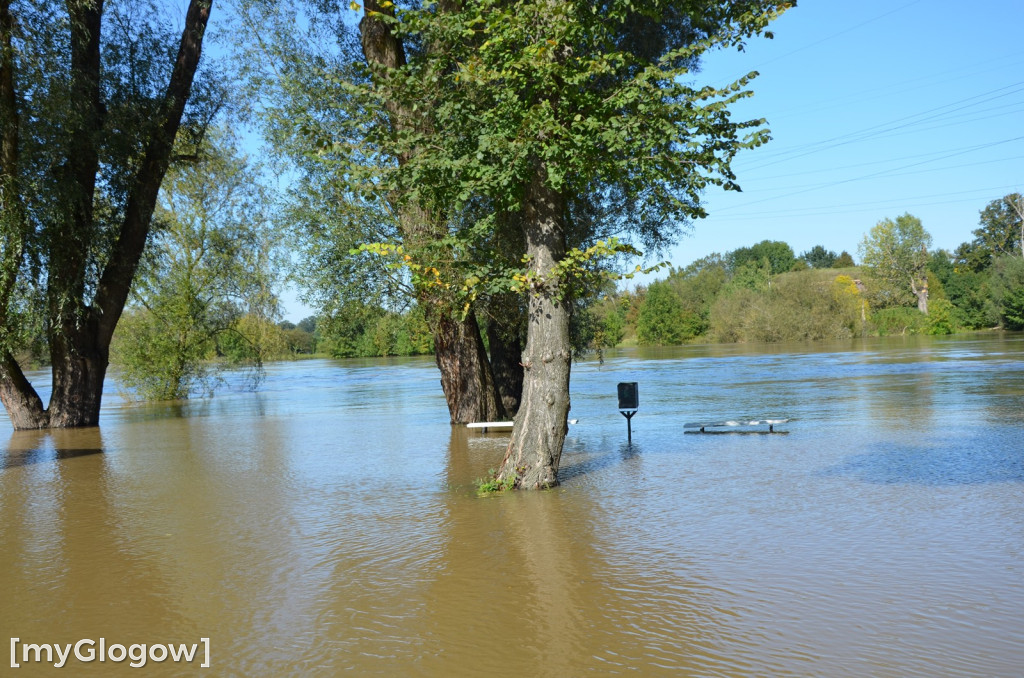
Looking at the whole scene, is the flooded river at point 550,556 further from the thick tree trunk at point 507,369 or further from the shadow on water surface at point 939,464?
the thick tree trunk at point 507,369

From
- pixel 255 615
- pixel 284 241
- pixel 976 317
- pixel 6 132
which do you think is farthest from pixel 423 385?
pixel 976 317

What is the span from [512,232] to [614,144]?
5.07 metres

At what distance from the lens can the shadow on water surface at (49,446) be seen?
15.7 m

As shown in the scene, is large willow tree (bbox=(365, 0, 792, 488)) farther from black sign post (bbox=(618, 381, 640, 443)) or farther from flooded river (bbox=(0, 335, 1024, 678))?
black sign post (bbox=(618, 381, 640, 443))

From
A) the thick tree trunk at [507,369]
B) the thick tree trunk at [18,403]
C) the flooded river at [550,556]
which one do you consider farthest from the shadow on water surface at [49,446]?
the thick tree trunk at [507,369]

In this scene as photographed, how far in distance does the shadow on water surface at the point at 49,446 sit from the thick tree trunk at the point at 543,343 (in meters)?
9.95

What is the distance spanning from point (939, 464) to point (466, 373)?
940 centimetres

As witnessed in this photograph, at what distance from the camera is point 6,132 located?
16.7m

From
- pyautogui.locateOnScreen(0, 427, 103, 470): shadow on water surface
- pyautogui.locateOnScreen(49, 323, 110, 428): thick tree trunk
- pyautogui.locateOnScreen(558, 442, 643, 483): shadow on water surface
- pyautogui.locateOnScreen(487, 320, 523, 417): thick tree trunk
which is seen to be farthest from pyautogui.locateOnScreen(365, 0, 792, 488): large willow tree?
pyautogui.locateOnScreen(49, 323, 110, 428): thick tree trunk

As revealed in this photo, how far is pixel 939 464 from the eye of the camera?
10.7 m

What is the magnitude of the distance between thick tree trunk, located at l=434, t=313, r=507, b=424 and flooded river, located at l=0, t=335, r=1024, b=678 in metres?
2.32

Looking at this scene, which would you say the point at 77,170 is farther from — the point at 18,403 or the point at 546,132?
the point at 546,132

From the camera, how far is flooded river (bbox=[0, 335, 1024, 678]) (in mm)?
5012

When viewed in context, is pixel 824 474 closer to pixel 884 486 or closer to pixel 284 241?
pixel 884 486
